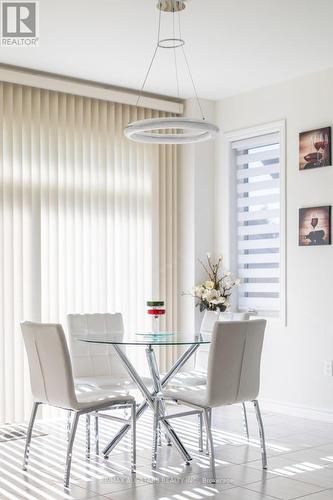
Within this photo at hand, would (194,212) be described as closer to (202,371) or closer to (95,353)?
(202,371)

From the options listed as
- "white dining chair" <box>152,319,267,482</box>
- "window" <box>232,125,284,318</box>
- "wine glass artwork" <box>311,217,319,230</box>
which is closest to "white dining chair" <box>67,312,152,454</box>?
"white dining chair" <box>152,319,267,482</box>

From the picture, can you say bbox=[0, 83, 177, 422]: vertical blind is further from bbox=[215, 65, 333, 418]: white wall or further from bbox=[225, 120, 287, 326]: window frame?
bbox=[215, 65, 333, 418]: white wall

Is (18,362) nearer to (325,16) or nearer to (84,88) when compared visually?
(84,88)

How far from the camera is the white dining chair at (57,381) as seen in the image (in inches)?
164

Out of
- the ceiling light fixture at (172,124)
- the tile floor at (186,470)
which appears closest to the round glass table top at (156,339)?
the tile floor at (186,470)

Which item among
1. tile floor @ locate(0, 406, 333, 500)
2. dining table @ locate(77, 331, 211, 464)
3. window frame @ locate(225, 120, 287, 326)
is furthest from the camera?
window frame @ locate(225, 120, 287, 326)

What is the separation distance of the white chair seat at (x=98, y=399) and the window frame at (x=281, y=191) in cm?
228

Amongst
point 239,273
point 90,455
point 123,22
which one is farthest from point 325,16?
point 90,455

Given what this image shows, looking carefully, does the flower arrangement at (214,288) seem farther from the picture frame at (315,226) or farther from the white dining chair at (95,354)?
the white dining chair at (95,354)

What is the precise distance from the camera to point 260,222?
22.2 feet

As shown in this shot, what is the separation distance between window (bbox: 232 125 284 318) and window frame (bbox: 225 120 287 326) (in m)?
0.01

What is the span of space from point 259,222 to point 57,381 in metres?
3.12

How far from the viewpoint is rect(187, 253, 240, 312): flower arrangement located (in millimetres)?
6605

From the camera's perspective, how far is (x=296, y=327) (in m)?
6.25
